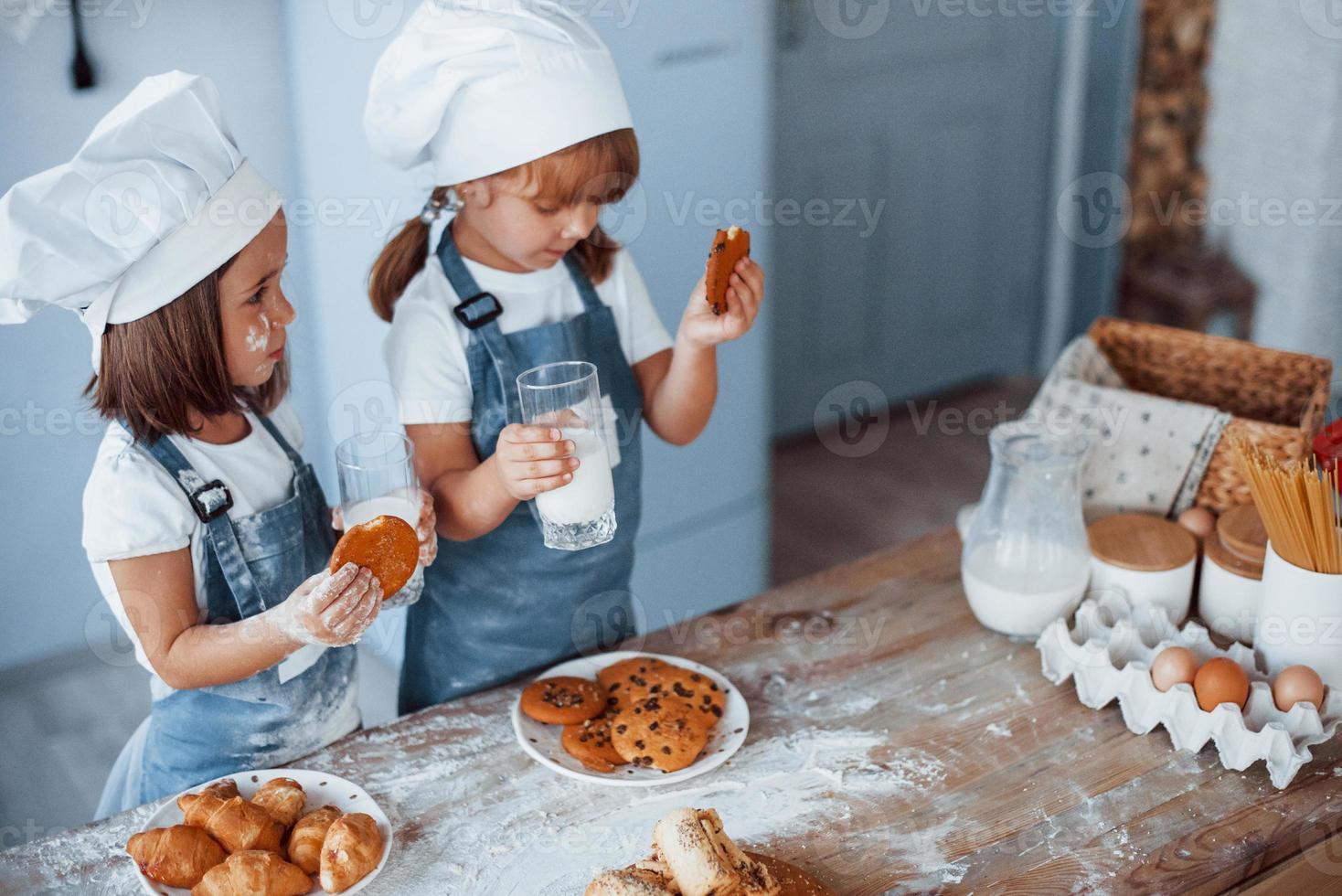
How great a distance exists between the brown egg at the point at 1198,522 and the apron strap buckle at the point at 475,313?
0.93m

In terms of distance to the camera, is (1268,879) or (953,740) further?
(953,740)

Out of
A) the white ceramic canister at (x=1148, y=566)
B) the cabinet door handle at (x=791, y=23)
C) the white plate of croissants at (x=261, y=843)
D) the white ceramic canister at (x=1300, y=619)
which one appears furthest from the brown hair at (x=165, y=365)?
the cabinet door handle at (x=791, y=23)

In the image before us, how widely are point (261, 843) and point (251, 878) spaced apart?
66 mm

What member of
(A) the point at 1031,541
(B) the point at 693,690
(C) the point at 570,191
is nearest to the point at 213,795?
(B) the point at 693,690

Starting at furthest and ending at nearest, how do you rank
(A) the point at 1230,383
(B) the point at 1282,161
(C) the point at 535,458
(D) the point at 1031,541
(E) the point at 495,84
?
(B) the point at 1282,161
(A) the point at 1230,383
(D) the point at 1031,541
(E) the point at 495,84
(C) the point at 535,458

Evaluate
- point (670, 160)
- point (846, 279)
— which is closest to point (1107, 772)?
point (670, 160)

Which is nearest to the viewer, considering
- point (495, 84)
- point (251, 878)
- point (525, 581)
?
point (251, 878)

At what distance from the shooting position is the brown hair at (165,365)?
1.23m

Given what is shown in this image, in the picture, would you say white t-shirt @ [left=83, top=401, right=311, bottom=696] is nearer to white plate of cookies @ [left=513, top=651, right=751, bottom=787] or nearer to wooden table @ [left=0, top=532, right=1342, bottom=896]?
wooden table @ [left=0, top=532, right=1342, bottom=896]

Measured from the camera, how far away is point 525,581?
1632 millimetres

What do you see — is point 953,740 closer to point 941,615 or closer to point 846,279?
point 941,615

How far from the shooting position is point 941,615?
1564 millimetres

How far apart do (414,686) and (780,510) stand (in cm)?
211

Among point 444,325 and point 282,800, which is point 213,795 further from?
point 444,325
